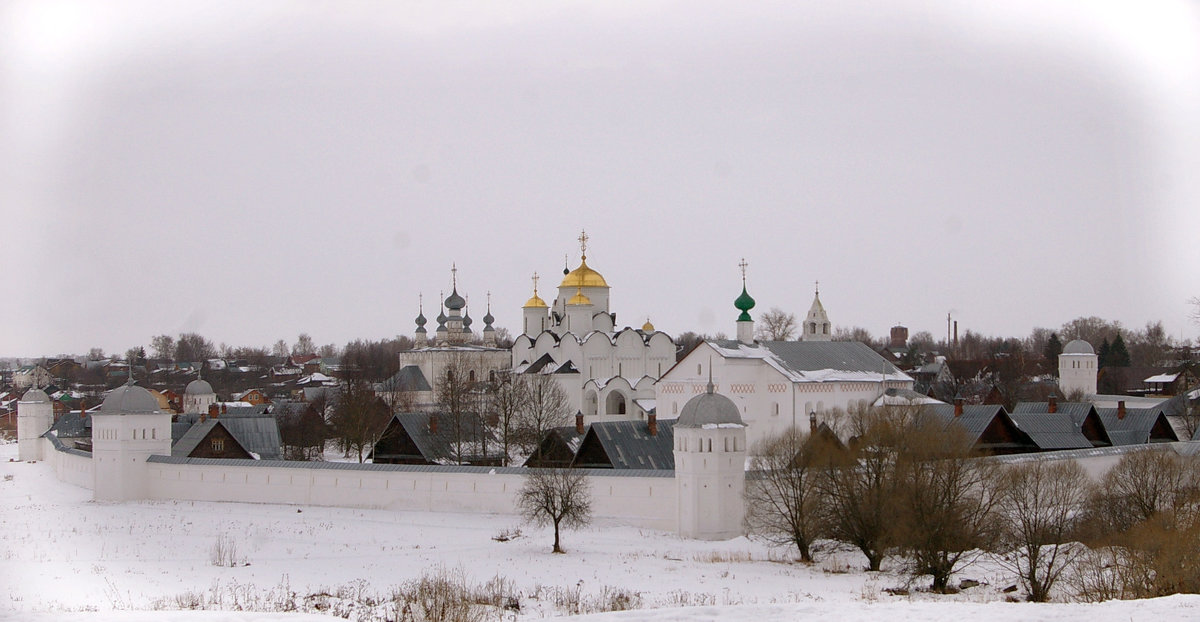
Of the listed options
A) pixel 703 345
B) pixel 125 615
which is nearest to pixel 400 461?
pixel 703 345

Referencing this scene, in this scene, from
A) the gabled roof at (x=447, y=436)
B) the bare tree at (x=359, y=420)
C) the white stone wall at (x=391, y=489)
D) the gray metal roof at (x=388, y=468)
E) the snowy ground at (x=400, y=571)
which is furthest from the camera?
the bare tree at (x=359, y=420)

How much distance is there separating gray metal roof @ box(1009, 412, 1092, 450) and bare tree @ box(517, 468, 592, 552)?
13.1 m

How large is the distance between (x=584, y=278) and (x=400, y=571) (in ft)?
99.0

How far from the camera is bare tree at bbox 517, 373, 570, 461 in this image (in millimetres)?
36594

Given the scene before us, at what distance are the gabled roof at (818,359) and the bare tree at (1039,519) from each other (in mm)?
13761

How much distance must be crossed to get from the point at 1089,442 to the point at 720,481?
13.7 metres

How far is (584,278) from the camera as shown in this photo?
1914 inches

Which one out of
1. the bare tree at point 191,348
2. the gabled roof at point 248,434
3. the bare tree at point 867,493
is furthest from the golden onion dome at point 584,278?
the bare tree at point 191,348

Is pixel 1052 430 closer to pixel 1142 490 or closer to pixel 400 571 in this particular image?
pixel 1142 490

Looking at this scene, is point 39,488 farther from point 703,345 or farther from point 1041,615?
point 1041,615

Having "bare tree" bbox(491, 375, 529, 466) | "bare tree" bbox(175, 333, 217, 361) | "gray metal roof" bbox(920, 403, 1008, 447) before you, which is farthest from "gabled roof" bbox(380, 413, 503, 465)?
"bare tree" bbox(175, 333, 217, 361)

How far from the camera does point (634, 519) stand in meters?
24.0

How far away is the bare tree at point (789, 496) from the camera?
21344 millimetres

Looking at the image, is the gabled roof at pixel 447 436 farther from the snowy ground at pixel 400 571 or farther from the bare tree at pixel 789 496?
the bare tree at pixel 789 496
